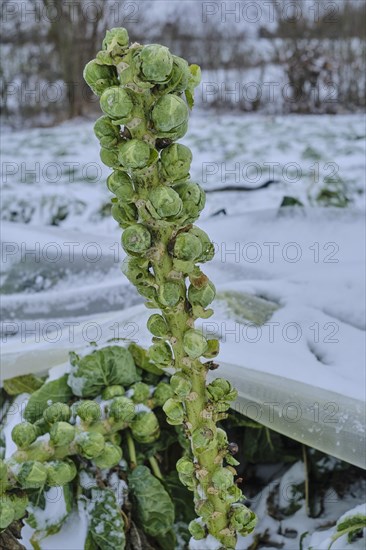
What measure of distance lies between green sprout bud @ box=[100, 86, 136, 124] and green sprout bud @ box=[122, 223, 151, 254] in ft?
0.25

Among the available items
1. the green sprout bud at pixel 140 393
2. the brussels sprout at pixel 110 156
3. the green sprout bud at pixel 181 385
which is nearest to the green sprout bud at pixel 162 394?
the green sprout bud at pixel 140 393

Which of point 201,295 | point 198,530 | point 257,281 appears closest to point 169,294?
point 201,295

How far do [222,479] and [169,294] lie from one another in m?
0.17

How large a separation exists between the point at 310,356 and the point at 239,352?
0.11 m

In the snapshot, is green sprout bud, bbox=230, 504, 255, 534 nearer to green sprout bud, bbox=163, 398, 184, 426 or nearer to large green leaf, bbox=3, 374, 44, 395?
green sprout bud, bbox=163, 398, 184, 426

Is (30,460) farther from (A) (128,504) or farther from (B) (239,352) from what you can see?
(B) (239,352)

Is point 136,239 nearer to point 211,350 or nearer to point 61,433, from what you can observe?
point 211,350

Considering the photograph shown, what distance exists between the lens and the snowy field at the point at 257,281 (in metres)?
0.93

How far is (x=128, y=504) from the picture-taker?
84 centimetres

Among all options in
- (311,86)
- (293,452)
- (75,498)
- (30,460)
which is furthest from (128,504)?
(311,86)

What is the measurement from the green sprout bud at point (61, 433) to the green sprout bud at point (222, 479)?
0.24 meters

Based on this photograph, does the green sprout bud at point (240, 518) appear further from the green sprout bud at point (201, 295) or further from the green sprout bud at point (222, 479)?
the green sprout bud at point (201, 295)

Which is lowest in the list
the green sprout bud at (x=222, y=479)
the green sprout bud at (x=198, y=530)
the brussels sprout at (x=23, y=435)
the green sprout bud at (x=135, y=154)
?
the green sprout bud at (x=198, y=530)

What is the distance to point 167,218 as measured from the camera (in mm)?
453
